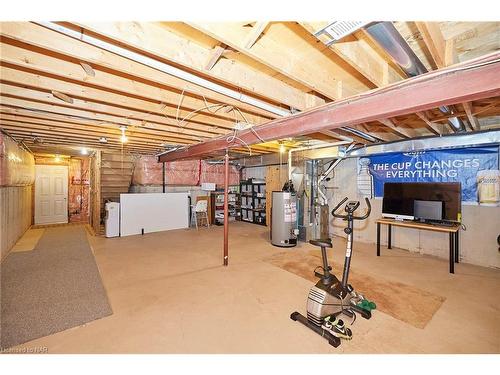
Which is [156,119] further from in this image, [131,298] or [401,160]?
[401,160]

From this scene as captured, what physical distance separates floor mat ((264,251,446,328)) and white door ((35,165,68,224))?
730 cm

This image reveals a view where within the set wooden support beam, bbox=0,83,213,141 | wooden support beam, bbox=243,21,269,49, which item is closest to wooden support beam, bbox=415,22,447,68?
wooden support beam, bbox=243,21,269,49

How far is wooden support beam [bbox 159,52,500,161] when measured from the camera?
1463 millimetres

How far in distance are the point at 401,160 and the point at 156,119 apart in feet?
14.6

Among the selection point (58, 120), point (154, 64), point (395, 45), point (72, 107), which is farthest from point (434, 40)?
point (58, 120)

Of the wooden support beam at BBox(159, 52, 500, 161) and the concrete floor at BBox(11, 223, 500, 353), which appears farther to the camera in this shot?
the concrete floor at BBox(11, 223, 500, 353)

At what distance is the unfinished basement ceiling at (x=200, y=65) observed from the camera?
4.74 ft

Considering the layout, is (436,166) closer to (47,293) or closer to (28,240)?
(47,293)

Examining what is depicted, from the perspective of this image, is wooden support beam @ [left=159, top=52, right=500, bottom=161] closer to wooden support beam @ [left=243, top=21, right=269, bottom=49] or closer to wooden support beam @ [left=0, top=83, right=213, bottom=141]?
wooden support beam @ [left=243, top=21, right=269, bottom=49]

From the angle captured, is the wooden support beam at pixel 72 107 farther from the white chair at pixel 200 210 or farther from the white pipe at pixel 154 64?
the white chair at pixel 200 210

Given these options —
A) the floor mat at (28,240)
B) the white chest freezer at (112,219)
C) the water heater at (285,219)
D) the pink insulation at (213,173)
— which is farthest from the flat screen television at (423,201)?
the floor mat at (28,240)
